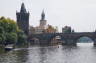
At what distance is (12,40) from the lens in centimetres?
11612

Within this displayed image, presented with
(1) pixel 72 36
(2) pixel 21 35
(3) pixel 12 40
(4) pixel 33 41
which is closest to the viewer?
(3) pixel 12 40

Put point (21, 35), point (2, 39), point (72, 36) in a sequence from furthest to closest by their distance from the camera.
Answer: point (72, 36)
point (21, 35)
point (2, 39)

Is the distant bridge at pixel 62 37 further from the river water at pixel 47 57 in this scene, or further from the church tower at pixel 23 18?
Answer: the river water at pixel 47 57

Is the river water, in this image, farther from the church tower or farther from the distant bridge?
the church tower

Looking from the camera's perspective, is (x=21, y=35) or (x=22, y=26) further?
(x=22, y=26)

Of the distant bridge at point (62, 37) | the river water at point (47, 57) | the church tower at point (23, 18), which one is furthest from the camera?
the church tower at point (23, 18)

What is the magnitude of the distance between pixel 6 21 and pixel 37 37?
202 ft

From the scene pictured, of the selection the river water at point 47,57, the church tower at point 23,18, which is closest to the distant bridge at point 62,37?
the church tower at point 23,18

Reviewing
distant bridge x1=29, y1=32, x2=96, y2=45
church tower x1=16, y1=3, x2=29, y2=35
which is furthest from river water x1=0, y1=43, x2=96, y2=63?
church tower x1=16, y1=3, x2=29, y2=35

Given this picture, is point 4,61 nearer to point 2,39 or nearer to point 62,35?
point 2,39

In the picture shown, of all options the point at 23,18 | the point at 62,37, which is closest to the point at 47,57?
the point at 62,37

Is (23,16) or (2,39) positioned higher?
(23,16)

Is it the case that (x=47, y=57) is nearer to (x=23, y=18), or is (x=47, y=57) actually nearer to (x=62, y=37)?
(x=62, y=37)

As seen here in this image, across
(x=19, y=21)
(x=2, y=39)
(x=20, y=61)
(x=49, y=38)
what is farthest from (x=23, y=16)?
(x=20, y=61)
